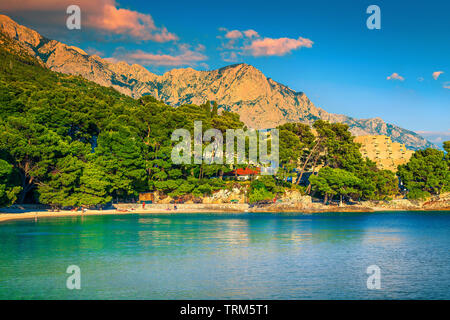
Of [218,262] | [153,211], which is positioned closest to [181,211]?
[153,211]

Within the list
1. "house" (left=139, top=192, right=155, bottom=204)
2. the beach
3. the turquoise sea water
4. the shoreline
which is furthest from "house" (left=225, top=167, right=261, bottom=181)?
the turquoise sea water

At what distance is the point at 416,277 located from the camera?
24.7m

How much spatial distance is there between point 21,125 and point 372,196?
65.6 meters

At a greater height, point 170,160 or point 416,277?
point 170,160

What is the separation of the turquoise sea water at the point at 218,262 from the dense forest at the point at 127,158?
11.1 meters

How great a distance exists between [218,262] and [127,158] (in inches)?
1719

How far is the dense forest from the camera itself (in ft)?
190

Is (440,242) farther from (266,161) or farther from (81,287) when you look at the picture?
(266,161)

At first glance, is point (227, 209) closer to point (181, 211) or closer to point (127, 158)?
point (181, 211)

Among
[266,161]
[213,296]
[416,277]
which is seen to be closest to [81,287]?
[213,296]

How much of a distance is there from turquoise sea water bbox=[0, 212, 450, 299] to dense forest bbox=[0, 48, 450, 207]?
1114 cm

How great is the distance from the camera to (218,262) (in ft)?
94.9

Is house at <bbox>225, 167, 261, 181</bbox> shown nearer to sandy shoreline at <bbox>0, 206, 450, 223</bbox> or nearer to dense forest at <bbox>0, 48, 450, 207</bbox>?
dense forest at <bbox>0, 48, 450, 207</bbox>

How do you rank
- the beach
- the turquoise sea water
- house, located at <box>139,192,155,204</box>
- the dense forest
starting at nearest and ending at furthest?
the turquoise sea water
the dense forest
the beach
house, located at <box>139,192,155,204</box>
